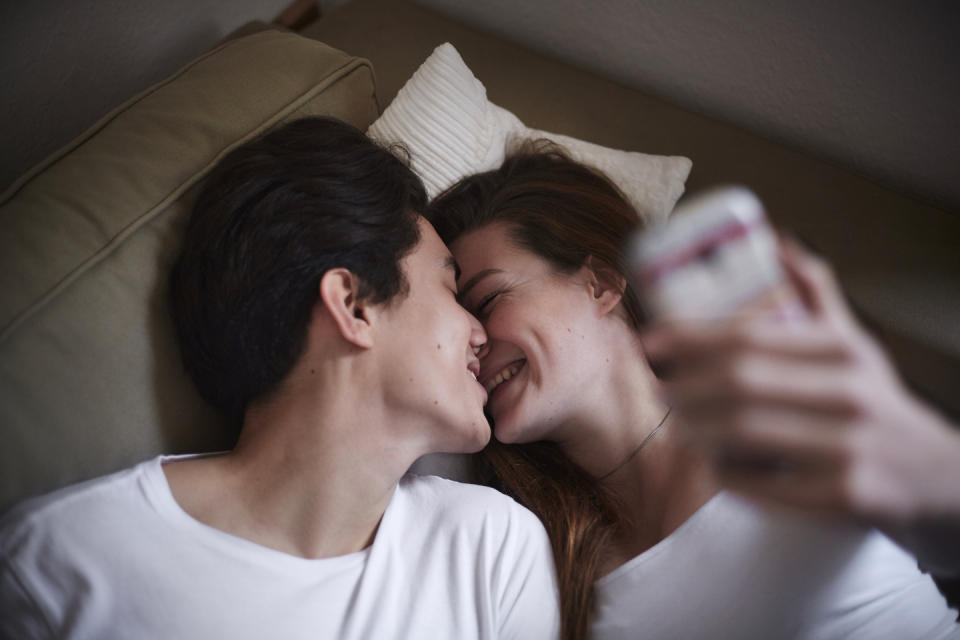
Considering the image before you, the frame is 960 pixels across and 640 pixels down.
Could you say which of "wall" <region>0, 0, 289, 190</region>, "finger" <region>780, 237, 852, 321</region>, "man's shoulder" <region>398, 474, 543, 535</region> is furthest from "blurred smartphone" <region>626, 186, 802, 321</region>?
"wall" <region>0, 0, 289, 190</region>

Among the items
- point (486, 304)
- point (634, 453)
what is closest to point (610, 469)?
point (634, 453)

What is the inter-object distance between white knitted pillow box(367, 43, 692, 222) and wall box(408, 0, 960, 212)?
0.24 m

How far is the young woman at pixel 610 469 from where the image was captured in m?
0.91

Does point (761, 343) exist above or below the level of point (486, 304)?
above

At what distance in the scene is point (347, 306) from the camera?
3.04 feet

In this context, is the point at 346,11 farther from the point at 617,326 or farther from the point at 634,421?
the point at 634,421

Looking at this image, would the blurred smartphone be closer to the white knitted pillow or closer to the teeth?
the teeth

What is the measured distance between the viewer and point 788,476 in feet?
1.82

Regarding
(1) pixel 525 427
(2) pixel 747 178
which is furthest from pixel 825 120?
(1) pixel 525 427

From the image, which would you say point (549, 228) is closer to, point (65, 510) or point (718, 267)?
point (718, 267)

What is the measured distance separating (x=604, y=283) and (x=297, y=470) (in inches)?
23.8

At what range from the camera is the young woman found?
91 cm

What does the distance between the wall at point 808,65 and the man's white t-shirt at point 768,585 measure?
783 mm

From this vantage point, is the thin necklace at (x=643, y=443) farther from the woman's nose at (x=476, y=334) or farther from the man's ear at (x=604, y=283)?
the woman's nose at (x=476, y=334)
